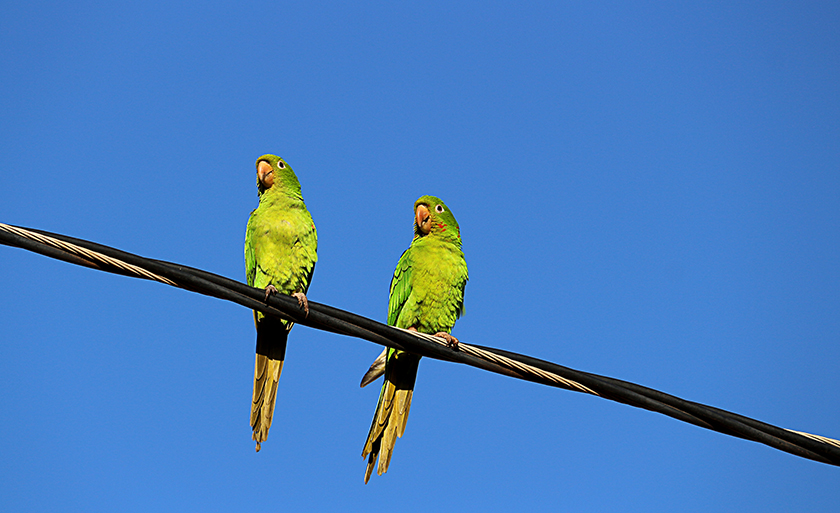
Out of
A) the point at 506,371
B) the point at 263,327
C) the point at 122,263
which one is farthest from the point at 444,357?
the point at 263,327

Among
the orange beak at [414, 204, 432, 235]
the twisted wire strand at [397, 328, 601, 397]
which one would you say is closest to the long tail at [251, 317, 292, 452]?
the orange beak at [414, 204, 432, 235]

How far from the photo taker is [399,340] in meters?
3.34

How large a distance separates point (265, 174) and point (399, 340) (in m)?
3.17

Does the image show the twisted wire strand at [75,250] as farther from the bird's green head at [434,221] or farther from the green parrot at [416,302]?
the bird's green head at [434,221]

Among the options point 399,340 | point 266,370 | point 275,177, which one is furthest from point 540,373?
point 275,177

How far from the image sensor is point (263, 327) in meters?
5.12

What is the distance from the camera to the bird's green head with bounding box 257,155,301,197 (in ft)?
19.3

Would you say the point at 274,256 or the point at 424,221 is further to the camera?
the point at 424,221

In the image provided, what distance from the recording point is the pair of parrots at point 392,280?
5020 mm

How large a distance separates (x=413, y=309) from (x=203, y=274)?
287cm

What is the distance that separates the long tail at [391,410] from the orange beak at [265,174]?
6.59ft

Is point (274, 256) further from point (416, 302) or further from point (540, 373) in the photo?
point (540, 373)

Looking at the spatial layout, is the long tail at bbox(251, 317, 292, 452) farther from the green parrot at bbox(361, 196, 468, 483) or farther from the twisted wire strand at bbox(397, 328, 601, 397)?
the twisted wire strand at bbox(397, 328, 601, 397)

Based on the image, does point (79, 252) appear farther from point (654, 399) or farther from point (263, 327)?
point (654, 399)
